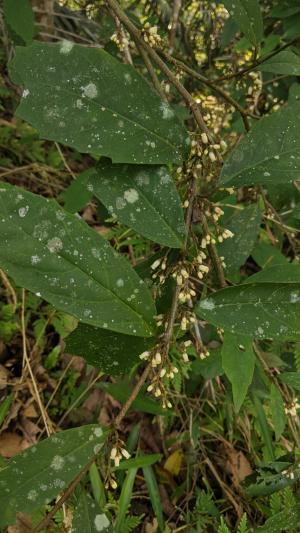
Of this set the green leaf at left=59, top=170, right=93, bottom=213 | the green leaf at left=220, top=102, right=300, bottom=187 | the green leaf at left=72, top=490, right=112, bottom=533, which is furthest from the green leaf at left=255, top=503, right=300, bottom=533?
the green leaf at left=59, top=170, right=93, bottom=213

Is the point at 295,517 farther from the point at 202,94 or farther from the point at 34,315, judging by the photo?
the point at 202,94

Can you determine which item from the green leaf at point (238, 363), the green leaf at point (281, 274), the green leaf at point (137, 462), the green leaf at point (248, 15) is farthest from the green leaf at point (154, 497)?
the green leaf at point (248, 15)

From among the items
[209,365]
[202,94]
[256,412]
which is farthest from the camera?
[202,94]

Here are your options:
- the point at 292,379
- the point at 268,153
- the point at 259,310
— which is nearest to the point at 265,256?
the point at 292,379

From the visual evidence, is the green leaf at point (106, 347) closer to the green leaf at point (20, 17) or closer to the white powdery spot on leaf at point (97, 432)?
the white powdery spot on leaf at point (97, 432)

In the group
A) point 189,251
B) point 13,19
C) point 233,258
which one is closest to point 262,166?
point 189,251

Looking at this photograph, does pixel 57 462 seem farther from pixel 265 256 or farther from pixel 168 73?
pixel 265 256

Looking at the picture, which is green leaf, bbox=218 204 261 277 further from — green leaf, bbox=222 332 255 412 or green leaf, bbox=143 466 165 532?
green leaf, bbox=143 466 165 532

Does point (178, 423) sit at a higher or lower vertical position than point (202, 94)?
lower
